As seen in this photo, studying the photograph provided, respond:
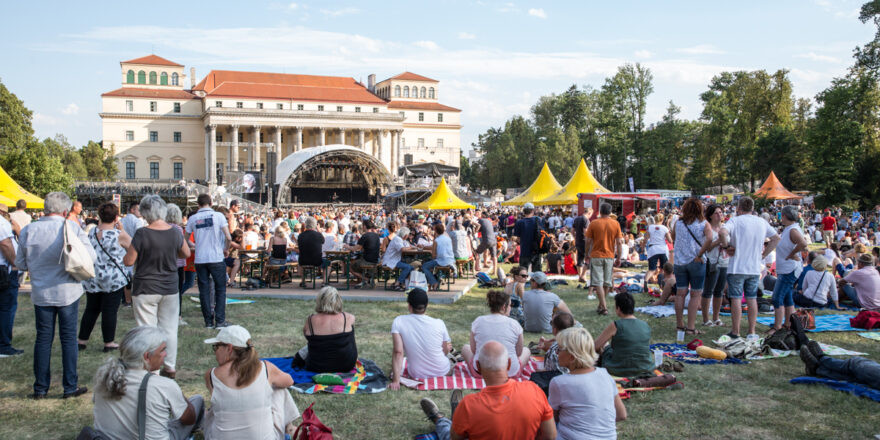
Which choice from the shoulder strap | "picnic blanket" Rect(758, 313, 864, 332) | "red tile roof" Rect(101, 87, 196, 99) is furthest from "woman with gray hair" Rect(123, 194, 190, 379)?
"red tile roof" Rect(101, 87, 196, 99)

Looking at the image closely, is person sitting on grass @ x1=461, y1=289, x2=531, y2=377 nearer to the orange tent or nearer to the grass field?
the grass field

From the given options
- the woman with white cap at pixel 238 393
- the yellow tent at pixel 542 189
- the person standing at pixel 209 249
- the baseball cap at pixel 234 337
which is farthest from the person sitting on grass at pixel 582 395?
the yellow tent at pixel 542 189

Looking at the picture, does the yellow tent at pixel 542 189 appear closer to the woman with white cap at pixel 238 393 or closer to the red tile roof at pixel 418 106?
the woman with white cap at pixel 238 393

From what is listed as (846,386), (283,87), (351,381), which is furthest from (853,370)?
(283,87)

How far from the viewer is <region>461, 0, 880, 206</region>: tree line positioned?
30234mm

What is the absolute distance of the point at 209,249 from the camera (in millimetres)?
7434

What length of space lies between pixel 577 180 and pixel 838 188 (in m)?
15.8

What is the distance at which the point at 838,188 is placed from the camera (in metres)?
29.5

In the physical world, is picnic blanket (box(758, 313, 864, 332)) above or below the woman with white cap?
below

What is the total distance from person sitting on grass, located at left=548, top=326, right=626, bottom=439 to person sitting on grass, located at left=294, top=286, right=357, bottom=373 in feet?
7.42

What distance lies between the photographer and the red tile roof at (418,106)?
260 ft

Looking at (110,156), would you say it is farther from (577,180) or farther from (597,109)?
(577,180)

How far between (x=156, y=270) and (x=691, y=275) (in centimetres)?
608

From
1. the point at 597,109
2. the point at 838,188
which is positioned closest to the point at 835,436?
the point at 838,188
